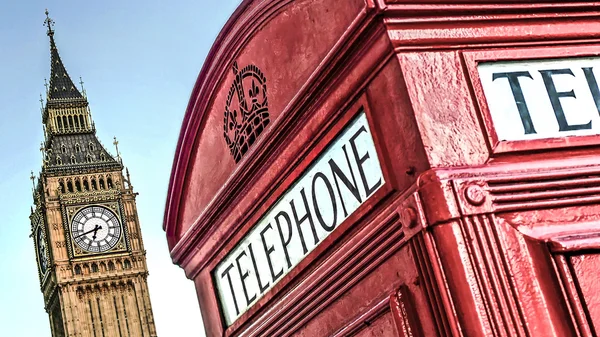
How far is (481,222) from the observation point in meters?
1.14

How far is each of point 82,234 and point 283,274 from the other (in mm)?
43773

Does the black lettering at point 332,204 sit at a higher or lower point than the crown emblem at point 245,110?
lower

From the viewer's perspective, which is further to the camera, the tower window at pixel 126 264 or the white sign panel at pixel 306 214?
the tower window at pixel 126 264

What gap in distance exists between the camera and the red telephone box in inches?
44.6

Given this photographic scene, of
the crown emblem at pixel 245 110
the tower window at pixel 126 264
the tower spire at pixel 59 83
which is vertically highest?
the tower spire at pixel 59 83

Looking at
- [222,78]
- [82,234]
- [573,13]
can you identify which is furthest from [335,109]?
[82,234]

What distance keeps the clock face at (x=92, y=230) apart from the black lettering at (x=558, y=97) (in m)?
43.9

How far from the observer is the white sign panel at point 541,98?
48.0 inches

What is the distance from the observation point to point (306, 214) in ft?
4.75

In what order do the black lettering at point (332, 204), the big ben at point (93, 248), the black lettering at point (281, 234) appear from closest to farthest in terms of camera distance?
1. the black lettering at point (332, 204)
2. the black lettering at point (281, 234)
3. the big ben at point (93, 248)

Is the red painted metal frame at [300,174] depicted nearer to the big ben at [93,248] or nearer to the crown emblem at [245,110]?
the crown emblem at [245,110]

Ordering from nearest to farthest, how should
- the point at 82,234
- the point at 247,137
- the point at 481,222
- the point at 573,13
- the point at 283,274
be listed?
the point at 481,222 < the point at 573,13 < the point at 283,274 < the point at 247,137 < the point at 82,234

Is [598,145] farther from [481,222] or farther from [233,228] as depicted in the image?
[233,228]

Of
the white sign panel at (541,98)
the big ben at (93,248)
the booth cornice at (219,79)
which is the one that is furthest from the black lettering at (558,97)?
the big ben at (93,248)
